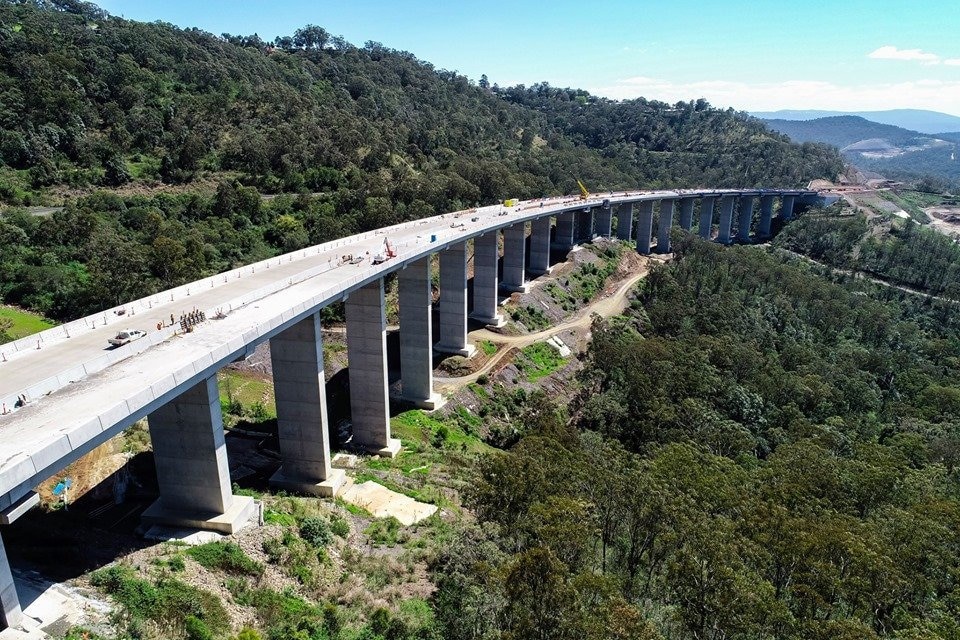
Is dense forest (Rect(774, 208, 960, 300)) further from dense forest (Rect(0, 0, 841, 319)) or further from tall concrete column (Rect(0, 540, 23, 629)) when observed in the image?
tall concrete column (Rect(0, 540, 23, 629))

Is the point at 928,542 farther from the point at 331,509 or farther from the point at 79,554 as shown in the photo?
the point at 79,554

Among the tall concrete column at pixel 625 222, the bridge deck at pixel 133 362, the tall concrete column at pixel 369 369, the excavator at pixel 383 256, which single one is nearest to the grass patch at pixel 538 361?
the tall concrete column at pixel 369 369

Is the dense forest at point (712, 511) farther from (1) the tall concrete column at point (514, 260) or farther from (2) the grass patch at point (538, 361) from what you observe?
(1) the tall concrete column at point (514, 260)

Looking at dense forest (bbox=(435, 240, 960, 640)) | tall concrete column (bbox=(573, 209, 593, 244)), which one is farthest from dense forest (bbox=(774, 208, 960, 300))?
tall concrete column (bbox=(573, 209, 593, 244))

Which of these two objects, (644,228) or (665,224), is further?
(665,224)

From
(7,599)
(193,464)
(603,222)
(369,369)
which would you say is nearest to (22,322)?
(369,369)

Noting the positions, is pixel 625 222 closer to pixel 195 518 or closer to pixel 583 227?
pixel 583 227
